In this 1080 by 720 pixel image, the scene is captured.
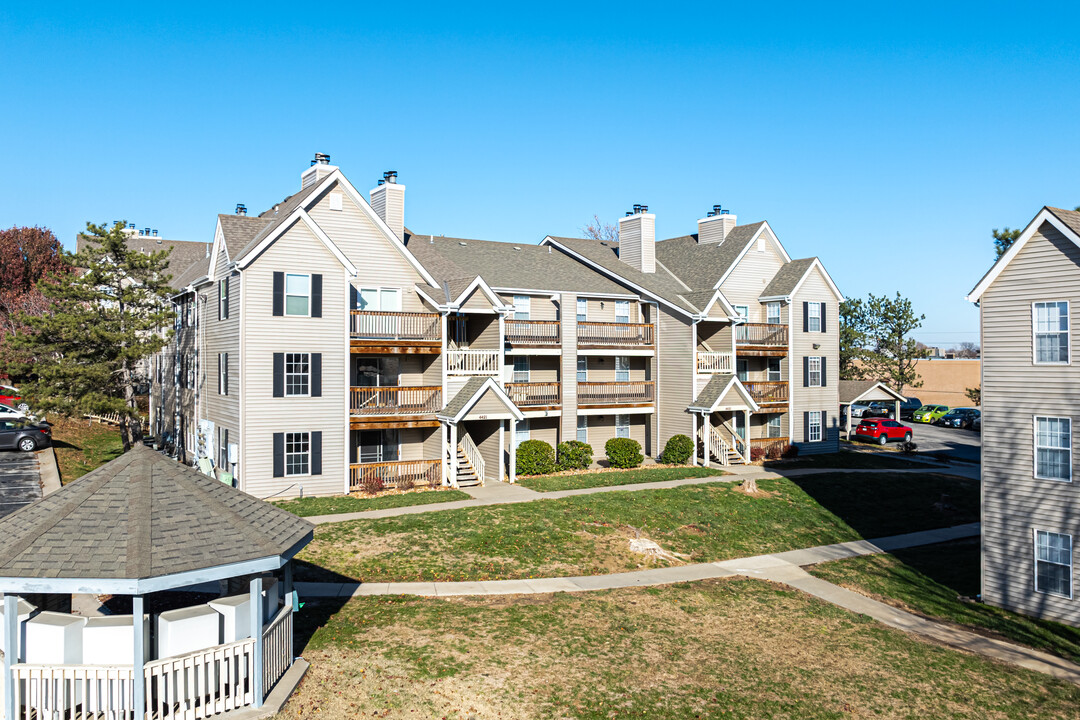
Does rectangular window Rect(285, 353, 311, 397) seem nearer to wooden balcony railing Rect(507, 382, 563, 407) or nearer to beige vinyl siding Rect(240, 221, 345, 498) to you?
beige vinyl siding Rect(240, 221, 345, 498)

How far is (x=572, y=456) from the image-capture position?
35.7 meters

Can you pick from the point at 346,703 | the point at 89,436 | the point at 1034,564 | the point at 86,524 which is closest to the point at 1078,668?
the point at 1034,564

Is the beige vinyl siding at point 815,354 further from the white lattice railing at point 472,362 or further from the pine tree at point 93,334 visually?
the pine tree at point 93,334

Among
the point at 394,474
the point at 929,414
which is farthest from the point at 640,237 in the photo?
the point at 929,414

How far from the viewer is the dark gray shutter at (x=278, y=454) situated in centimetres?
2870

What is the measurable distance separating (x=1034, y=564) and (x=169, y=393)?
39387 millimetres

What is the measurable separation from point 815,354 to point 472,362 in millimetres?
20288

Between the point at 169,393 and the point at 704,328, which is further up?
the point at 704,328

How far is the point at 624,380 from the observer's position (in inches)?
1585

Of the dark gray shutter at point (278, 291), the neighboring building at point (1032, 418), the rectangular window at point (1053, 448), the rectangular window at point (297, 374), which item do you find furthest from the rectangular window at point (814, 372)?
the dark gray shutter at point (278, 291)

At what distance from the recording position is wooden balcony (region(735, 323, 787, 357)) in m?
40.5

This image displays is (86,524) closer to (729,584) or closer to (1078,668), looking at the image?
(729,584)

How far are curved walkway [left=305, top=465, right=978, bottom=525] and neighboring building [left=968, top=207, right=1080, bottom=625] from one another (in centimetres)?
1252

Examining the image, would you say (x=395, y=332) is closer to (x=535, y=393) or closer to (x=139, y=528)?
(x=535, y=393)
